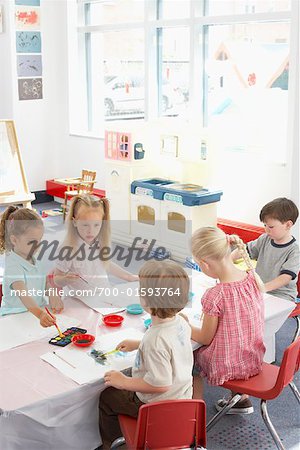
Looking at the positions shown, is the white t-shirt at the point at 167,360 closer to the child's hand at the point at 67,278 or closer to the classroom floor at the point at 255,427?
the classroom floor at the point at 255,427

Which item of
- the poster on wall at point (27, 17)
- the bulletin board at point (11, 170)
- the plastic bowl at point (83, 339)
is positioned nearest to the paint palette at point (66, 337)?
the plastic bowl at point (83, 339)

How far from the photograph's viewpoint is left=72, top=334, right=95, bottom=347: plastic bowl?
224 cm

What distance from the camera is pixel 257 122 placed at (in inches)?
207

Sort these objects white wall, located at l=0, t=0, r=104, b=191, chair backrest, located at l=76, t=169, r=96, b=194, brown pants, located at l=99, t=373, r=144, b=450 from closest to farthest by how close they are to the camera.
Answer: brown pants, located at l=99, t=373, r=144, b=450, chair backrest, located at l=76, t=169, r=96, b=194, white wall, located at l=0, t=0, r=104, b=191

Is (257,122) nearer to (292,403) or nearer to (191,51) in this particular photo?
(191,51)

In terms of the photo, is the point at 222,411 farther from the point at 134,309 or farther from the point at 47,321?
the point at 47,321

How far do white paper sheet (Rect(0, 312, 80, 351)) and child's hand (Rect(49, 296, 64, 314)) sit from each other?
0.04 m

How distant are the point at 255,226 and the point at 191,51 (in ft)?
5.49

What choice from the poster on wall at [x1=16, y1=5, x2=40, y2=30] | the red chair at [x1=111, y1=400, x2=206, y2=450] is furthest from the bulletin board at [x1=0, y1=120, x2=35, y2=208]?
the red chair at [x1=111, y1=400, x2=206, y2=450]

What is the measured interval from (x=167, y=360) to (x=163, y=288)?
230mm

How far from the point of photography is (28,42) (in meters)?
6.70

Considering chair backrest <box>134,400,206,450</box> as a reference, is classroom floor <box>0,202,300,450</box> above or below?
below

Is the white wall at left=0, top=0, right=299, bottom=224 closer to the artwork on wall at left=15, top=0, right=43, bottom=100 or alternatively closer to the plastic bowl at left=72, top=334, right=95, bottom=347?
the artwork on wall at left=15, top=0, right=43, bottom=100

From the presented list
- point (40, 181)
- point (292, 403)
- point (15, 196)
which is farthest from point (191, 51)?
point (292, 403)
